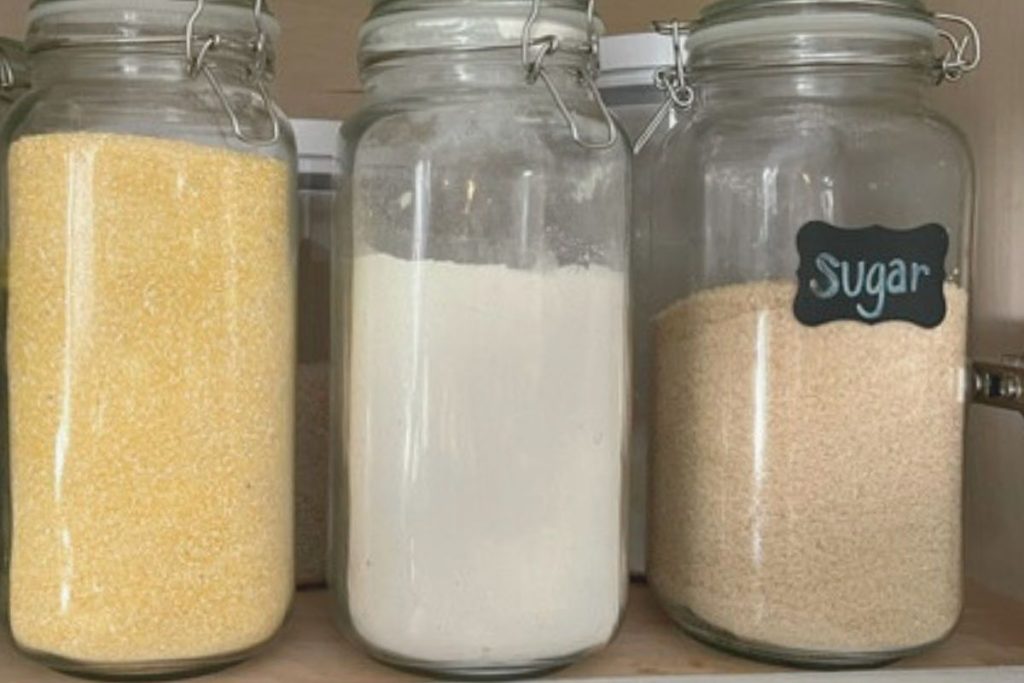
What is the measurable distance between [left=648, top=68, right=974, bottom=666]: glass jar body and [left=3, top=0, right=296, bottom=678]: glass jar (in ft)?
0.59

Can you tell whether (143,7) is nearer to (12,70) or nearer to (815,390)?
(12,70)

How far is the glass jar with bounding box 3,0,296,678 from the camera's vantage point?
0.53 m

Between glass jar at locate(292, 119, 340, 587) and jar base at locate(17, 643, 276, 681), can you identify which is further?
glass jar at locate(292, 119, 340, 587)

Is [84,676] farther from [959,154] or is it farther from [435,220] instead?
[959,154]

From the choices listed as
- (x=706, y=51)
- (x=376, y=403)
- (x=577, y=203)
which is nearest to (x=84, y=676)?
(x=376, y=403)

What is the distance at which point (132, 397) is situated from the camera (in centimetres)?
53

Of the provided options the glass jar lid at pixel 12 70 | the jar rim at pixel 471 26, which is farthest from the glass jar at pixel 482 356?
the glass jar lid at pixel 12 70

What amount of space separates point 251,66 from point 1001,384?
0.35 meters

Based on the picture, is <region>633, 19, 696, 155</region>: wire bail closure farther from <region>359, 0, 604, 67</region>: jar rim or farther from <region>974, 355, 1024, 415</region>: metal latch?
<region>974, 355, 1024, 415</region>: metal latch

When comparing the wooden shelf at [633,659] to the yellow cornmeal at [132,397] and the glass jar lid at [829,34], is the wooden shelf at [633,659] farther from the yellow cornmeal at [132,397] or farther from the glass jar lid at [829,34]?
the glass jar lid at [829,34]

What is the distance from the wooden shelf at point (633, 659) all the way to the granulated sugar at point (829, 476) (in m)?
0.02

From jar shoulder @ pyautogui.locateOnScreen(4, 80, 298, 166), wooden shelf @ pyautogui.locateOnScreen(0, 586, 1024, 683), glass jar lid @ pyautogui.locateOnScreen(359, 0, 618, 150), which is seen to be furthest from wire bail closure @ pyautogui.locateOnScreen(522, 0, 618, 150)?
wooden shelf @ pyautogui.locateOnScreen(0, 586, 1024, 683)

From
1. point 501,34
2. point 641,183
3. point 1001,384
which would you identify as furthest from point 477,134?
point 1001,384

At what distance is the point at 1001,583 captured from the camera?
71cm
